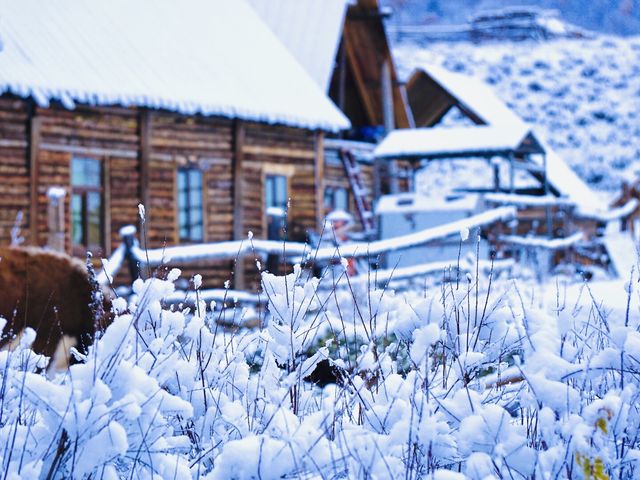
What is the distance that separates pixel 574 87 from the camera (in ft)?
171

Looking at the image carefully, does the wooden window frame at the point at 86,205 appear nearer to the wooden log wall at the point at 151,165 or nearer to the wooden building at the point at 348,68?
the wooden log wall at the point at 151,165

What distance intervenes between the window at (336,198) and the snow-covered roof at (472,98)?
14.8 ft

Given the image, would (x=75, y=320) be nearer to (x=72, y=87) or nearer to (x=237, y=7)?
(x=72, y=87)

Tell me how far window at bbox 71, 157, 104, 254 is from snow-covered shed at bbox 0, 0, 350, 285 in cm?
2

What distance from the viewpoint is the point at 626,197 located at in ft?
93.0

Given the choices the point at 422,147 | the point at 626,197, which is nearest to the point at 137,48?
the point at 422,147

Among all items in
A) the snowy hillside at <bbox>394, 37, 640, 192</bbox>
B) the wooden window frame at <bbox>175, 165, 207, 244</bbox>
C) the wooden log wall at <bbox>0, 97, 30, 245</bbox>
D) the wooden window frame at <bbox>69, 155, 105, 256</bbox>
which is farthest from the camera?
the snowy hillside at <bbox>394, 37, 640, 192</bbox>

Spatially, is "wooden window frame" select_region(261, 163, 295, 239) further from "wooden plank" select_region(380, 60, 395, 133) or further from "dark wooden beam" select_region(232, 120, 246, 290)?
"wooden plank" select_region(380, 60, 395, 133)

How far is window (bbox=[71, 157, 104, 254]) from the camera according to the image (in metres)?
15.4

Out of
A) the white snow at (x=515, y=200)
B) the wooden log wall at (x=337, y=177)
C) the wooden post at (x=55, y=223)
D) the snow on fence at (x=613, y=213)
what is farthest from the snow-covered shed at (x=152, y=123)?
the snow on fence at (x=613, y=213)

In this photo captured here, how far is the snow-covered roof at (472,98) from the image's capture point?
24.2 meters

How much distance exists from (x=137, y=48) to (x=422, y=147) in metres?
7.27

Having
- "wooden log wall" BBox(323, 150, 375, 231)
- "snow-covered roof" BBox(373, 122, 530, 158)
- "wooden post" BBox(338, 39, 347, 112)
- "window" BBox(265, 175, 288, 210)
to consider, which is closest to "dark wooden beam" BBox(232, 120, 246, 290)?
"window" BBox(265, 175, 288, 210)

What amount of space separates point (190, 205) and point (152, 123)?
1959mm
